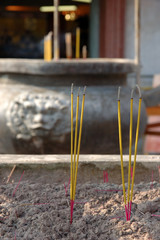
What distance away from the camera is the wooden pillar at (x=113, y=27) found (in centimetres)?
535

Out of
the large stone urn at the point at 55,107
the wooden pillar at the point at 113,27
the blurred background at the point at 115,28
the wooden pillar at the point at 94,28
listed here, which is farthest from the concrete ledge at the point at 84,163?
the wooden pillar at the point at 94,28

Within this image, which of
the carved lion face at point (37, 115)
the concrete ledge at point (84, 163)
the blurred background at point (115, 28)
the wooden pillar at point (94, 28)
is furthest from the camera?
the wooden pillar at point (94, 28)

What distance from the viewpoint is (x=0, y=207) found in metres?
0.80

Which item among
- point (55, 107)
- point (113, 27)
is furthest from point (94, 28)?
point (55, 107)

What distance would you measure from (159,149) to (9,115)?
2228 millimetres

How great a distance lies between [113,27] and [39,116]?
4004 mm

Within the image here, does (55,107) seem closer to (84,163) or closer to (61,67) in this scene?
(61,67)

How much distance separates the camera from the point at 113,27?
5.43 meters

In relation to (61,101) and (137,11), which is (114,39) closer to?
(137,11)

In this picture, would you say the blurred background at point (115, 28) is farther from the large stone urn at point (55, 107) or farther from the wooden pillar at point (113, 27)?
the large stone urn at point (55, 107)

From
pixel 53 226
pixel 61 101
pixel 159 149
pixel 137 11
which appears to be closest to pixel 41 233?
pixel 53 226

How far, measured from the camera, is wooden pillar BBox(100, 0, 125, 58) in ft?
17.5

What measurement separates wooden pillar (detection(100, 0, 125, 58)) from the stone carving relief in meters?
3.87

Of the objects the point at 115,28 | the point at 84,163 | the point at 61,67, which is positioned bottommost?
the point at 84,163
